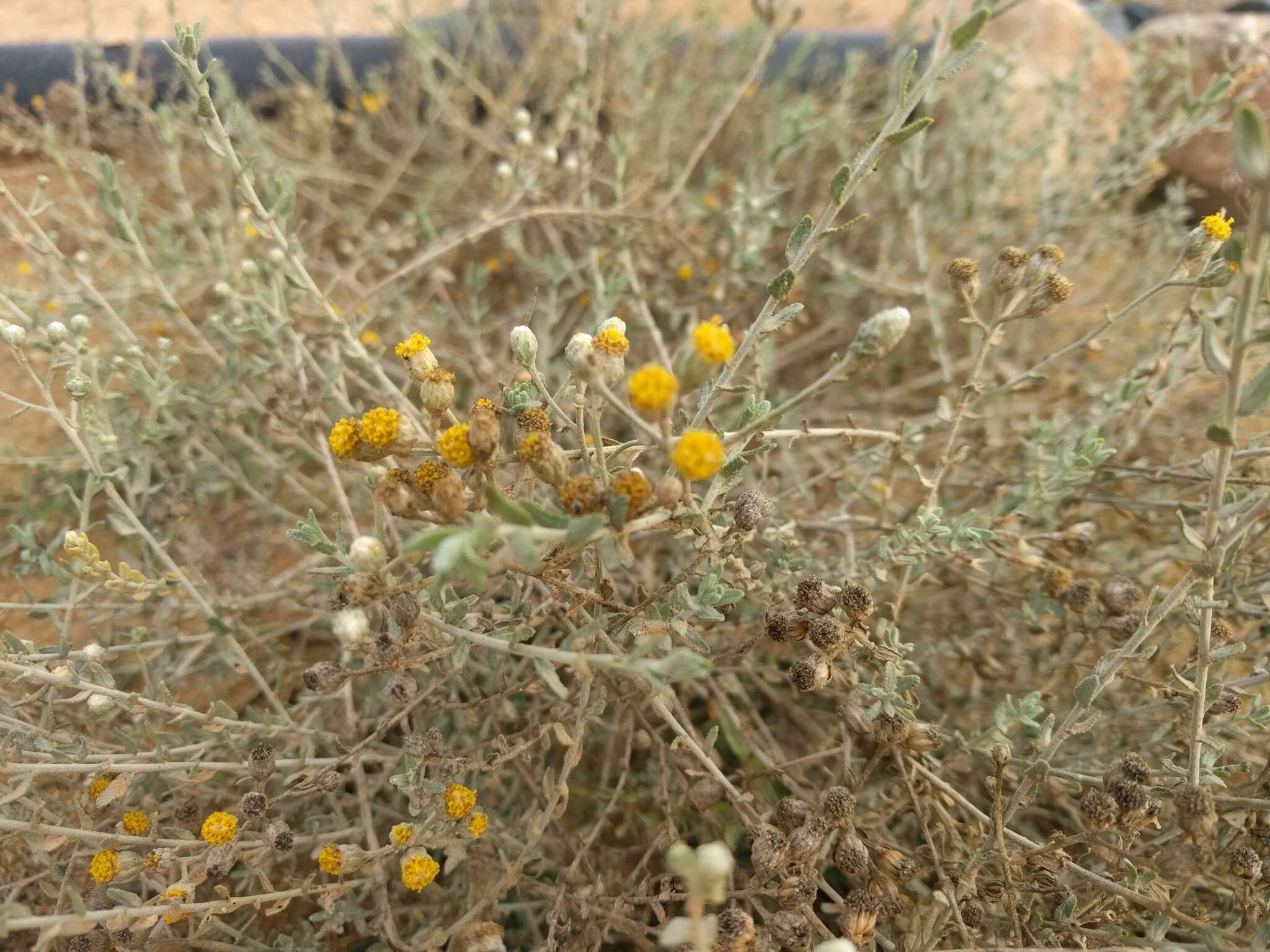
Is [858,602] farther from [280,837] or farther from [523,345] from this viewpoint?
[280,837]

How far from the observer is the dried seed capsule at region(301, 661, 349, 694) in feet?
4.27

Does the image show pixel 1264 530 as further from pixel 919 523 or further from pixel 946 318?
pixel 946 318

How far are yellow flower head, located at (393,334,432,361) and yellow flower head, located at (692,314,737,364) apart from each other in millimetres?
539

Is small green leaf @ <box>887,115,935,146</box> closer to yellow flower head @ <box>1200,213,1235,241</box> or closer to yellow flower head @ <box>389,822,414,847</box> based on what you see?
yellow flower head @ <box>1200,213,1235,241</box>

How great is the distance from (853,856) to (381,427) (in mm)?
1059

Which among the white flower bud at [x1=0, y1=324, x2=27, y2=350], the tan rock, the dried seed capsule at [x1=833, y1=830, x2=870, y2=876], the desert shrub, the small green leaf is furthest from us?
the tan rock

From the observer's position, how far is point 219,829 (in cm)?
143

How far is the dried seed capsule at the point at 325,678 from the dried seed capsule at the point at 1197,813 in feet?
4.25

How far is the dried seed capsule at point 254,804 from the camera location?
4.67 feet

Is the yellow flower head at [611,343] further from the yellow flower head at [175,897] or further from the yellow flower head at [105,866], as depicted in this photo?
the yellow flower head at [105,866]

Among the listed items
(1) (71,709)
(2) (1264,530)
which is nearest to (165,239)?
(1) (71,709)

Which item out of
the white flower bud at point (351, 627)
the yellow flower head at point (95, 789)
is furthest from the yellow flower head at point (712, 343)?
the yellow flower head at point (95, 789)

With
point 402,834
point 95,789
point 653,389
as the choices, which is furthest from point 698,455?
point 95,789

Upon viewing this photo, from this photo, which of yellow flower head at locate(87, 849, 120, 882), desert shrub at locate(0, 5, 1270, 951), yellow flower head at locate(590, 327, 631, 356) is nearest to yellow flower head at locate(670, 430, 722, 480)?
desert shrub at locate(0, 5, 1270, 951)
